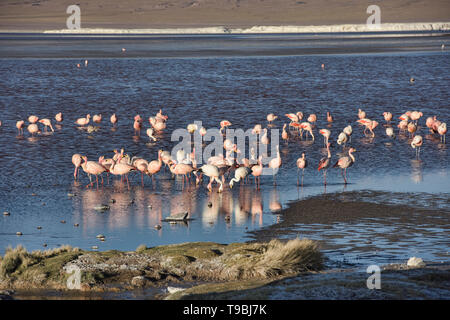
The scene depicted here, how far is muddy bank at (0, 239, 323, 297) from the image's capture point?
422 inches

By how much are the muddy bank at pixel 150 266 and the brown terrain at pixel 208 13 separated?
128512 mm

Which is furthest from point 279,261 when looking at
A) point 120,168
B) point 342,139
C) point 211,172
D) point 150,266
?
point 342,139

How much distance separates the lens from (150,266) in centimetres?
1129

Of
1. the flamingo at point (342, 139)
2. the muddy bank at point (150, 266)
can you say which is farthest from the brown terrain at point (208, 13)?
the muddy bank at point (150, 266)

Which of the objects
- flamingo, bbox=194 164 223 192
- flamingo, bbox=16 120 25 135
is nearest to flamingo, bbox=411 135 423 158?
flamingo, bbox=194 164 223 192

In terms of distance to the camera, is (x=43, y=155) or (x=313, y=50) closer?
(x=43, y=155)

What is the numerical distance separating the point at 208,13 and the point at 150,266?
531 feet

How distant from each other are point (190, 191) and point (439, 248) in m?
6.59

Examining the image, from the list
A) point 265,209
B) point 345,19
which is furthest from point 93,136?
point 345,19

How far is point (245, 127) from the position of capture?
26875 mm
